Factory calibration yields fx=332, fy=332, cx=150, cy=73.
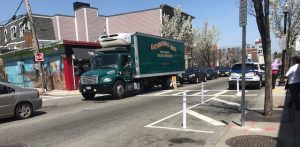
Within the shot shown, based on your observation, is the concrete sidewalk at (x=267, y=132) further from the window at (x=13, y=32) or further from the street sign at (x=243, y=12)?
the window at (x=13, y=32)

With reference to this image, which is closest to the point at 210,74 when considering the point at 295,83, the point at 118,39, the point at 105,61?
A: the point at 118,39

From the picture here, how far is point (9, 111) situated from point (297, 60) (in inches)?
381

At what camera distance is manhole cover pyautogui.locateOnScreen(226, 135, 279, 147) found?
22.7 feet

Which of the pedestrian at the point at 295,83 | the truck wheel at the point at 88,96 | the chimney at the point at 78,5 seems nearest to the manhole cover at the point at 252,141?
the pedestrian at the point at 295,83

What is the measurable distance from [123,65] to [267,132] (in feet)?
36.4

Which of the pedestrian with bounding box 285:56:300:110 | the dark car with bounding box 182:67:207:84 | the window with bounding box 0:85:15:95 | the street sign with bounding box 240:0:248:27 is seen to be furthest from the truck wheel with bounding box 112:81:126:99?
A: the dark car with bounding box 182:67:207:84

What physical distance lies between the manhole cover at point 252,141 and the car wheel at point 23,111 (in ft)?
24.5

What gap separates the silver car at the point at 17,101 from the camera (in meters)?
10.9

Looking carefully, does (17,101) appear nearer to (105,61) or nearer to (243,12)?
(105,61)

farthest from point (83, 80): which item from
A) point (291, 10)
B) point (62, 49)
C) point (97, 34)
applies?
point (97, 34)

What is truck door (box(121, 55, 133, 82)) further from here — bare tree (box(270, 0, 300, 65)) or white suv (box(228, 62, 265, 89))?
bare tree (box(270, 0, 300, 65))

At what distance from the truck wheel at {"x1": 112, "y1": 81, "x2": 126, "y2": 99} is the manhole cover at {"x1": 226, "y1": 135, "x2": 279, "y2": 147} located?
10.4m

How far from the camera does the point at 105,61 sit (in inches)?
710

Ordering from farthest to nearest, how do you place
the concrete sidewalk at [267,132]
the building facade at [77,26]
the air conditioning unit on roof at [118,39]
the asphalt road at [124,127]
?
the building facade at [77,26], the air conditioning unit on roof at [118,39], the asphalt road at [124,127], the concrete sidewalk at [267,132]
